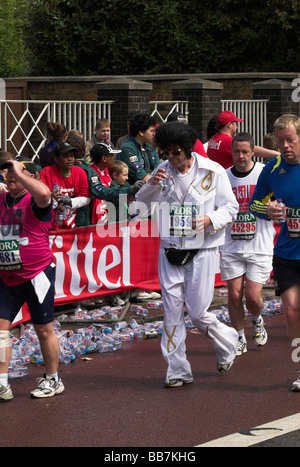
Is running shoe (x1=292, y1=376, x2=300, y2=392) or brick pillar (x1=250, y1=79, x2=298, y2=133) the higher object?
brick pillar (x1=250, y1=79, x2=298, y2=133)

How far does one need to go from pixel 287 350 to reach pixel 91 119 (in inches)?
295

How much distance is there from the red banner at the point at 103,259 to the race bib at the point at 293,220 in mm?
3213

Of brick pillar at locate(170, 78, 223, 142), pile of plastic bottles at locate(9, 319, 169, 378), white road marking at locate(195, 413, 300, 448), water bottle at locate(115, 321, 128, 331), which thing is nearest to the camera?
white road marking at locate(195, 413, 300, 448)

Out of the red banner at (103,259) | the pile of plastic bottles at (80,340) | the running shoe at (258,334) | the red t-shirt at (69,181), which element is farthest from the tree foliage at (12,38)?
the running shoe at (258,334)

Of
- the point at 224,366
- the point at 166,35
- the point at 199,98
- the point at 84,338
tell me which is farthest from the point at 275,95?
the point at 224,366

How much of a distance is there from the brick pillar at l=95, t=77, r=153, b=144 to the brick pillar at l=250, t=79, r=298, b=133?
541cm

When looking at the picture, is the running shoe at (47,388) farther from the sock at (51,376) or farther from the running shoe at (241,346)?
the running shoe at (241,346)

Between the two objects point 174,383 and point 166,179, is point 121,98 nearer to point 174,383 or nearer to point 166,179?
point 166,179

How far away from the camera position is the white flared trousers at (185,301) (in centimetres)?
777

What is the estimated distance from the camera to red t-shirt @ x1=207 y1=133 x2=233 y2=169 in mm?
10938

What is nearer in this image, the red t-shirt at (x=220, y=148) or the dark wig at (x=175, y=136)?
the dark wig at (x=175, y=136)

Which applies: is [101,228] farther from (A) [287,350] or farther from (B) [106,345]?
(A) [287,350]

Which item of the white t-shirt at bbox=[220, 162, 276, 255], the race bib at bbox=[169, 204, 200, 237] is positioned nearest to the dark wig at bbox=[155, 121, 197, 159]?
the race bib at bbox=[169, 204, 200, 237]

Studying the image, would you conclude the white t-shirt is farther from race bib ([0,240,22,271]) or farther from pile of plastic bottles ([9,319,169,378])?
race bib ([0,240,22,271])
